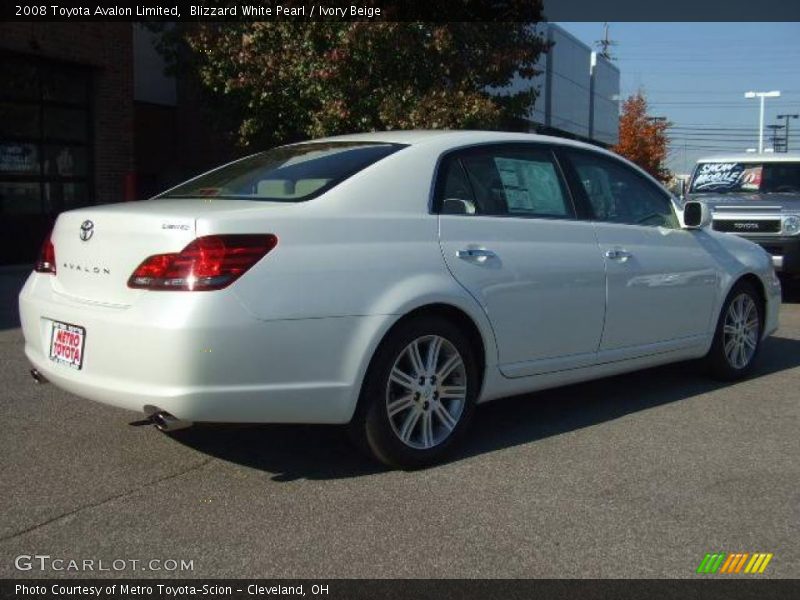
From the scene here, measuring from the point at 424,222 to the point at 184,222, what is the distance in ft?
3.88

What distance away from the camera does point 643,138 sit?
32750mm

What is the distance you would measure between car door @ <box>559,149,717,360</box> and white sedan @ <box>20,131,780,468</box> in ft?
0.05

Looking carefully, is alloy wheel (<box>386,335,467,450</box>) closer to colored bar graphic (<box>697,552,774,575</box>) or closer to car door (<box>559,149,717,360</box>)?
car door (<box>559,149,717,360</box>)

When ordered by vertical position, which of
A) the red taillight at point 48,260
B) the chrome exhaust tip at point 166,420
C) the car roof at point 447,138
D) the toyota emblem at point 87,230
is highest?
the car roof at point 447,138

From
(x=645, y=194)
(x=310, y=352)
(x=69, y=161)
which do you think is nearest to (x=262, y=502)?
(x=310, y=352)

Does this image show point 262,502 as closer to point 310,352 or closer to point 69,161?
point 310,352

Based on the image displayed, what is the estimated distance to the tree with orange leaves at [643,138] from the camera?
106ft

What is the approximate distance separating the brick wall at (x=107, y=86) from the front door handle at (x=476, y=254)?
405 inches

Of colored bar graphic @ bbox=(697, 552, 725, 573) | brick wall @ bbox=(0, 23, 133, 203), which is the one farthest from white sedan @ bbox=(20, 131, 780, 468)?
brick wall @ bbox=(0, 23, 133, 203)

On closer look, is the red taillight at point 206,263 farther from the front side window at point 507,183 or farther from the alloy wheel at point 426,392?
the front side window at point 507,183

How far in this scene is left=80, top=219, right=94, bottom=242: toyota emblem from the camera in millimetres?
4156

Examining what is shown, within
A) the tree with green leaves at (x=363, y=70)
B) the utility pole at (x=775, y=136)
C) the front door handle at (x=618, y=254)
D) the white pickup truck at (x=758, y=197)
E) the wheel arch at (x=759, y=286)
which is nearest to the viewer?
the front door handle at (x=618, y=254)

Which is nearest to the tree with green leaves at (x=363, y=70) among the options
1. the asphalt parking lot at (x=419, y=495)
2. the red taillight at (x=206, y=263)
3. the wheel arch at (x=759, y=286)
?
the wheel arch at (x=759, y=286)

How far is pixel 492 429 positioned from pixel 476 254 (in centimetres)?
115
